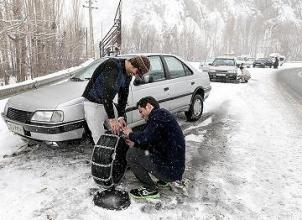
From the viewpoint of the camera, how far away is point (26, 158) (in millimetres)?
5094

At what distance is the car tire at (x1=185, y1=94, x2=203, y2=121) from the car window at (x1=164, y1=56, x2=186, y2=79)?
80 centimetres

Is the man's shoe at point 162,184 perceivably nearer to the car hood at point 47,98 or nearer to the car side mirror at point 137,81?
the car hood at point 47,98

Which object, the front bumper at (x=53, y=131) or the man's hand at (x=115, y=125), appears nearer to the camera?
the man's hand at (x=115, y=125)

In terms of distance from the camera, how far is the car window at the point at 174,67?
21.7 ft

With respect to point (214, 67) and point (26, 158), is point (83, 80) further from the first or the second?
point (214, 67)

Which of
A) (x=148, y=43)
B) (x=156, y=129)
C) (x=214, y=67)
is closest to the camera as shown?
(x=156, y=129)

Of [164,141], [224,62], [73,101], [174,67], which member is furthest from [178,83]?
[224,62]

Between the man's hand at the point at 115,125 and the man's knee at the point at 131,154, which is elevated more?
the man's hand at the point at 115,125

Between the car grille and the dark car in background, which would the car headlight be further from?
the dark car in background

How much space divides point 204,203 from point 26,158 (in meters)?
2.86

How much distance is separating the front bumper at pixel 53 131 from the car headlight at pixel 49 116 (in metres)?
0.07

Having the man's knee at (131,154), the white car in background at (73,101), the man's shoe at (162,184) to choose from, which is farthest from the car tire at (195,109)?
the man's knee at (131,154)

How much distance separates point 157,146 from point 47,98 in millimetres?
2060

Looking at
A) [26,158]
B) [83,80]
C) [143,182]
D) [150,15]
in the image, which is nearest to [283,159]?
[143,182]
